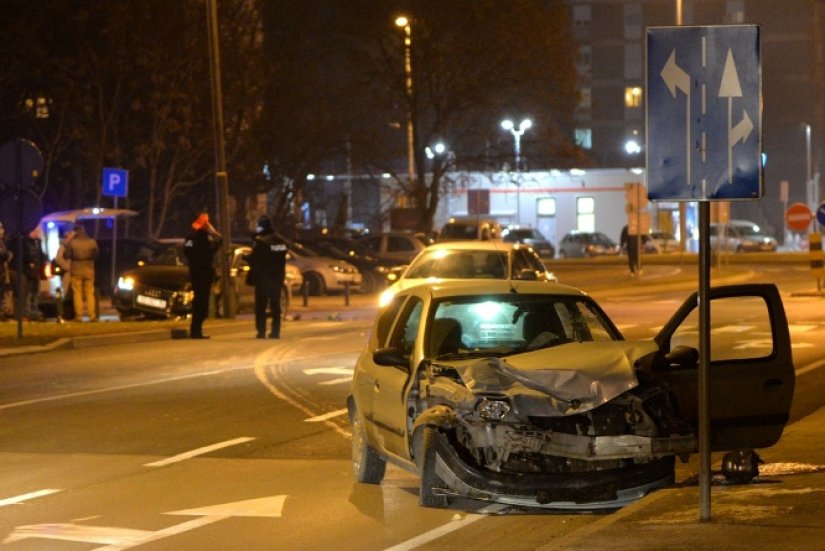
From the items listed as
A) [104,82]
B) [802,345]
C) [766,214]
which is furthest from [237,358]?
[766,214]

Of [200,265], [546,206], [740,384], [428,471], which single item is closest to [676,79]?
[740,384]

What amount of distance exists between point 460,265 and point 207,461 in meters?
10.0

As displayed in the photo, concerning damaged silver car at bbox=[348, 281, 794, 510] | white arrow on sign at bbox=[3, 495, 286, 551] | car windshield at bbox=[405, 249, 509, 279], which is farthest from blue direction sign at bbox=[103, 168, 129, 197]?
white arrow on sign at bbox=[3, 495, 286, 551]

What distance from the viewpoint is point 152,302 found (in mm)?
27922

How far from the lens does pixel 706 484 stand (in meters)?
7.79

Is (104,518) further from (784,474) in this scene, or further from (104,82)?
(104,82)

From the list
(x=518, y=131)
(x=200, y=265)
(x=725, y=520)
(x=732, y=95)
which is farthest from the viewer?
(x=518, y=131)

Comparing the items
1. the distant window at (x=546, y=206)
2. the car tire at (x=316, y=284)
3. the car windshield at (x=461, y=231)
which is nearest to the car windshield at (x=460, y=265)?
the car tire at (x=316, y=284)

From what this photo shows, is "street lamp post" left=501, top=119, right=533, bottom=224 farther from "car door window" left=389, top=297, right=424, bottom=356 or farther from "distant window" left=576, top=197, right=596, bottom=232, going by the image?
"car door window" left=389, top=297, right=424, bottom=356

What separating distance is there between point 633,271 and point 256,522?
121ft

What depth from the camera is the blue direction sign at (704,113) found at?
756 centimetres

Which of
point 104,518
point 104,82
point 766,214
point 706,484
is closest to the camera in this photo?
point 706,484

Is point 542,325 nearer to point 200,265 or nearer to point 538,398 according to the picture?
point 538,398

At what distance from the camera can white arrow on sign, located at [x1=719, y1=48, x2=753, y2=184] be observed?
7.57 m
